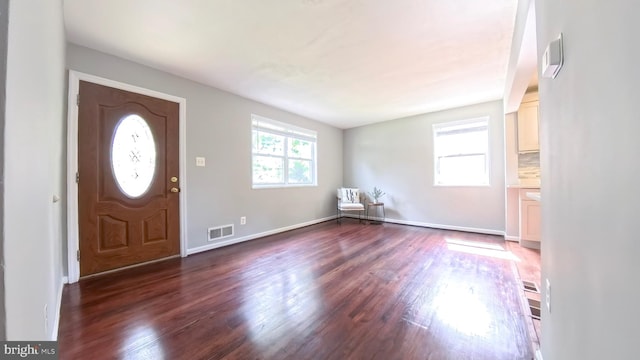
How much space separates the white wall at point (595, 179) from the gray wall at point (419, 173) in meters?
3.71

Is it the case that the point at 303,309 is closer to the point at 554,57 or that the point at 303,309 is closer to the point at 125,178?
the point at 554,57

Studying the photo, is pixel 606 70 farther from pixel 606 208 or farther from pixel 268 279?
pixel 268 279

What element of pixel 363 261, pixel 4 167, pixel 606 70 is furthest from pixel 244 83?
pixel 606 70

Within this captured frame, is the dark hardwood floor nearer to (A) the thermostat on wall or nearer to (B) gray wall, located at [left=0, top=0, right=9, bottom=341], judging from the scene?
(B) gray wall, located at [left=0, top=0, right=9, bottom=341]

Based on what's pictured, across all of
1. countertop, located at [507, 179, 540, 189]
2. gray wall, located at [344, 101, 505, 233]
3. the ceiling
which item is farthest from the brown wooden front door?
countertop, located at [507, 179, 540, 189]

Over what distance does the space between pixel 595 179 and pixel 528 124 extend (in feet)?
12.8

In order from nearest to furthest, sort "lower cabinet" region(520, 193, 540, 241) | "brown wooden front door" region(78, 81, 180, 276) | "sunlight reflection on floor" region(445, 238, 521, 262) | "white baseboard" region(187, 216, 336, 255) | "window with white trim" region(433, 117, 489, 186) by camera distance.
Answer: "brown wooden front door" region(78, 81, 180, 276) < "sunlight reflection on floor" region(445, 238, 521, 262) < "white baseboard" region(187, 216, 336, 255) < "lower cabinet" region(520, 193, 540, 241) < "window with white trim" region(433, 117, 489, 186)

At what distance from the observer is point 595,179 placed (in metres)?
0.69

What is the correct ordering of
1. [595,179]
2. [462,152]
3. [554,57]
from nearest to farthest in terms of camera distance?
1. [595,179]
2. [554,57]
3. [462,152]

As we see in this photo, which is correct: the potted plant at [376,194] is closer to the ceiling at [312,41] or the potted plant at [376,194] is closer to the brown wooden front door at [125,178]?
the ceiling at [312,41]

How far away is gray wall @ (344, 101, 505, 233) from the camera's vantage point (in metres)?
4.25

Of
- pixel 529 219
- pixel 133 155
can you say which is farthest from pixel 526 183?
pixel 133 155

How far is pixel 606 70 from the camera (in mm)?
611

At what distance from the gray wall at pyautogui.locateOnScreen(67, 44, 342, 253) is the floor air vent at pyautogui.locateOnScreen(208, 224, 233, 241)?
0.07 meters
